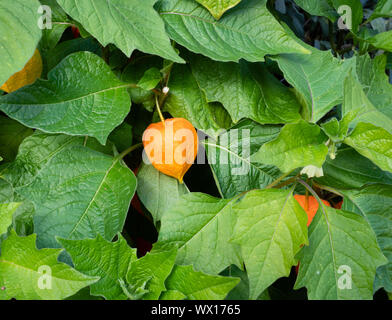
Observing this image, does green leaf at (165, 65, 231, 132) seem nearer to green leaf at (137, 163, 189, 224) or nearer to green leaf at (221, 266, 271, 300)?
green leaf at (137, 163, 189, 224)

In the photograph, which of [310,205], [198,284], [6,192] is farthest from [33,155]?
[310,205]

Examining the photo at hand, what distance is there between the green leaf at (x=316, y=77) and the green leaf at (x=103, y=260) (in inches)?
11.6

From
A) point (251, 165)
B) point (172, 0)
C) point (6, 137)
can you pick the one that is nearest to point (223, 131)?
point (251, 165)

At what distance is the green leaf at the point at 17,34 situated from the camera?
403 mm

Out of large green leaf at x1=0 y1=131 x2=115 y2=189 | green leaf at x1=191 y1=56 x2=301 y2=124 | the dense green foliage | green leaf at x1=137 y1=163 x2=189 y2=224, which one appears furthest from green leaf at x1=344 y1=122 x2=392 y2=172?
large green leaf at x1=0 y1=131 x2=115 y2=189

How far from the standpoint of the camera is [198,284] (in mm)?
437

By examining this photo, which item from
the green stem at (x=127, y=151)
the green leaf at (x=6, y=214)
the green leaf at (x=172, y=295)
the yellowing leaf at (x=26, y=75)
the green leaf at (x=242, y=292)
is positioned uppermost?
the yellowing leaf at (x=26, y=75)

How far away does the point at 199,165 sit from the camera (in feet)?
2.08

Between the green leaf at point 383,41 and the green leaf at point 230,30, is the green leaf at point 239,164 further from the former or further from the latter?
the green leaf at point 383,41

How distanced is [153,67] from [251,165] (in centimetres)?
18

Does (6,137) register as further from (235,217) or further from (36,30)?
(235,217)

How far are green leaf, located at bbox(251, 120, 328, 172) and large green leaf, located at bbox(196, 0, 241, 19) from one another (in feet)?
0.57

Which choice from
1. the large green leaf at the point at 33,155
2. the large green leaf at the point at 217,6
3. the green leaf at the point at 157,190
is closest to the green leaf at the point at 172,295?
the green leaf at the point at 157,190

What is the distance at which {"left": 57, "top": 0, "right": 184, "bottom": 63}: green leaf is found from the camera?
18.4 inches
